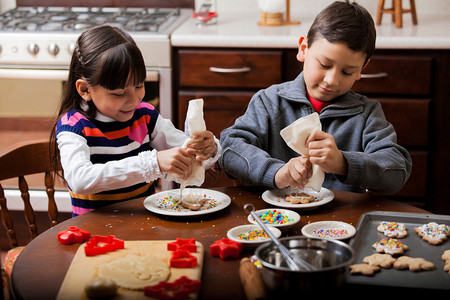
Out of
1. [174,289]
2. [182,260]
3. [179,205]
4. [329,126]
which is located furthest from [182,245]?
[329,126]

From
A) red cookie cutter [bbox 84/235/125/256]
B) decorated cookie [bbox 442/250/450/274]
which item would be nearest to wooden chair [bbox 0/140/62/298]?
red cookie cutter [bbox 84/235/125/256]

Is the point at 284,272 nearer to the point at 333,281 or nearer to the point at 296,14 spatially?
the point at 333,281

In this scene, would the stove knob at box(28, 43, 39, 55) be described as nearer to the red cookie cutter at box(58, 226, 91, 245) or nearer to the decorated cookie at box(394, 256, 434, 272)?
the red cookie cutter at box(58, 226, 91, 245)

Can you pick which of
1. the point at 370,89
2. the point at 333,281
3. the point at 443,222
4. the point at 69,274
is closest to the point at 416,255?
Result: the point at 443,222

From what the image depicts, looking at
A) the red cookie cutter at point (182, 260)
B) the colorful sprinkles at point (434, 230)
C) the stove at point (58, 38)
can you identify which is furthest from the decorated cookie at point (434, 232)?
the stove at point (58, 38)

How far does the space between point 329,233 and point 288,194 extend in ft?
0.89

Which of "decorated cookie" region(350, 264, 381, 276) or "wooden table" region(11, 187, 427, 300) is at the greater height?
"decorated cookie" region(350, 264, 381, 276)

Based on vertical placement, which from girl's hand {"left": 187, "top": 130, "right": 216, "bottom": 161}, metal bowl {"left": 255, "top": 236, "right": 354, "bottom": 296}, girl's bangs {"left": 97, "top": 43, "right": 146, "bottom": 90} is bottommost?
metal bowl {"left": 255, "top": 236, "right": 354, "bottom": 296}

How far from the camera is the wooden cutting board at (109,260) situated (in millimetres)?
1099

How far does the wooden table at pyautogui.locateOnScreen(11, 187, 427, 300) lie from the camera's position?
1.16m

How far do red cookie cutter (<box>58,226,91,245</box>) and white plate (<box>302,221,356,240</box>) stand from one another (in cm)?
47

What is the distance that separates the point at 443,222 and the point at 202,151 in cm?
59

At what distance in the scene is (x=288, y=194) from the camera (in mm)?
1645

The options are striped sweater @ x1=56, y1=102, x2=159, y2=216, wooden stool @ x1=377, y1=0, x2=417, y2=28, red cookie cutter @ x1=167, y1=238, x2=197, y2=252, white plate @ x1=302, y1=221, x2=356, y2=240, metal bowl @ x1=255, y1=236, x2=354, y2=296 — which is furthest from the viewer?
A: wooden stool @ x1=377, y1=0, x2=417, y2=28
